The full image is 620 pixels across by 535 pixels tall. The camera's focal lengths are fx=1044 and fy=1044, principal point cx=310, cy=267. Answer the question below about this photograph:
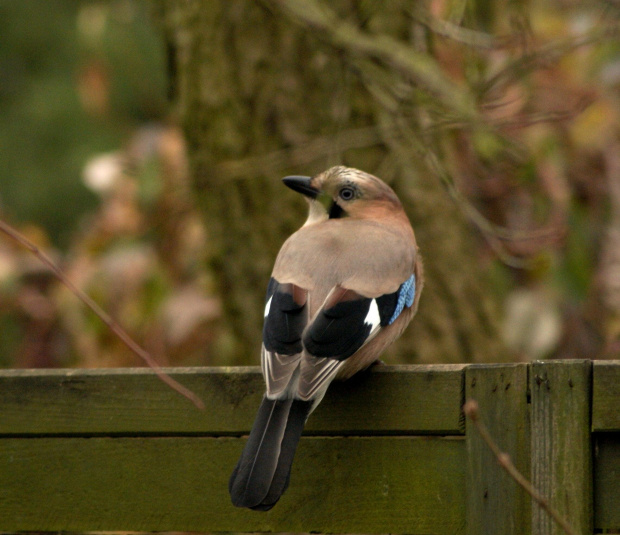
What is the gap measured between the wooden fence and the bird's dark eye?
1.33 m

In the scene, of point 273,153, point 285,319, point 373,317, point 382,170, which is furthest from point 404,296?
point 273,153

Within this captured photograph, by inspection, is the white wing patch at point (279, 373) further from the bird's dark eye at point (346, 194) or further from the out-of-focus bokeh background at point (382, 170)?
the out-of-focus bokeh background at point (382, 170)

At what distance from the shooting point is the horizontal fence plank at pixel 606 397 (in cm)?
200

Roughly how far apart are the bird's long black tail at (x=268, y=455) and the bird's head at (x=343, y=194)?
1.42 m

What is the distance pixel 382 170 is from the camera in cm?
434

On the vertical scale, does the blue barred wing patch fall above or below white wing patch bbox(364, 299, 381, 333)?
below

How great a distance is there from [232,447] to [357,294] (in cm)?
66

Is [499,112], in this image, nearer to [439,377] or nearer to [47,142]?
[439,377]

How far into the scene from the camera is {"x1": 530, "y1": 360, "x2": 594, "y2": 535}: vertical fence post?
1990 mm

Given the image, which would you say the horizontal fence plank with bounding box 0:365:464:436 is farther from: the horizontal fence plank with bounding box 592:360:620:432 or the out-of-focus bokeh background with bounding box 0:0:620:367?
the out-of-focus bokeh background with bounding box 0:0:620:367

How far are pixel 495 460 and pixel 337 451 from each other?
366mm

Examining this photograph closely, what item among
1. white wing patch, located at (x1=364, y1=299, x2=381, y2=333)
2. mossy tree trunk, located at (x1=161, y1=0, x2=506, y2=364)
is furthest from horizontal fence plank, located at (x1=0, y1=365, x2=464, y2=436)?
mossy tree trunk, located at (x1=161, y1=0, x2=506, y2=364)

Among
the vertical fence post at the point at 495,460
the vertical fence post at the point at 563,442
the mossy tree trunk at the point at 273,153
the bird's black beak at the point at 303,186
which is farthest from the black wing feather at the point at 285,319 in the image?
the mossy tree trunk at the point at 273,153

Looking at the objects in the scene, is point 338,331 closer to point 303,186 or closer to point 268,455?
point 268,455
